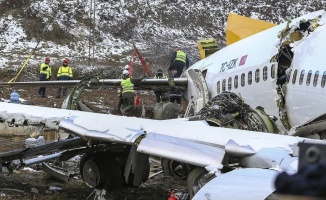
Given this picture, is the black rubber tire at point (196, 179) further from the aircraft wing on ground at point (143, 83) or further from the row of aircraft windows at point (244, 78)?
the aircraft wing on ground at point (143, 83)

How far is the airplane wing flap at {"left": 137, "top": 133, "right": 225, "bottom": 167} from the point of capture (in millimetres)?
5023

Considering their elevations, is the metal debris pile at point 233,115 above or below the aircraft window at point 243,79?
below

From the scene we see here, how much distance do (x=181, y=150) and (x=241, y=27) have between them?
8.75 m

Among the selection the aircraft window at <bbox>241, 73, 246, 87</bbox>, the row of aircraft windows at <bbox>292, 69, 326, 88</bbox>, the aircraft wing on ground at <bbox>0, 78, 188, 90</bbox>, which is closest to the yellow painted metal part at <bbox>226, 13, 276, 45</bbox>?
the aircraft wing on ground at <bbox>0, 78, 188, 90</bbox>

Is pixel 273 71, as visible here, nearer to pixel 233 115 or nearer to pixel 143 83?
pixel 233 115

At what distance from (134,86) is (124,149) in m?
6.26

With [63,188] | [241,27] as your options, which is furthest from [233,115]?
[241,27]

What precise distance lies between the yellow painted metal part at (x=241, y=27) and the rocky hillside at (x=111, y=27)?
11.8 meters

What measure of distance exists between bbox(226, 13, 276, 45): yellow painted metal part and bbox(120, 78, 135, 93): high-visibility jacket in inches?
112

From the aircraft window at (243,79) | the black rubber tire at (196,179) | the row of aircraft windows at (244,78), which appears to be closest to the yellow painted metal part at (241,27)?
the row of aircraft windows at (244,78)

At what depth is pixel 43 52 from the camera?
90.7 ft

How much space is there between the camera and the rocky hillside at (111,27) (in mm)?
27859

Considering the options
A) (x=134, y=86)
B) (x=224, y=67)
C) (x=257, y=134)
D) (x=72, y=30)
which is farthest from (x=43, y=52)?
(x=257, y=134)

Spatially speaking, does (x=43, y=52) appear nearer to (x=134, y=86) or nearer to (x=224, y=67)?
(x=134, y=86)
